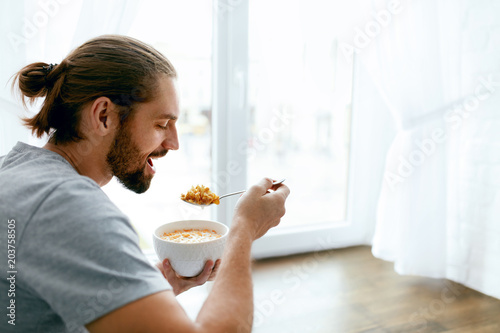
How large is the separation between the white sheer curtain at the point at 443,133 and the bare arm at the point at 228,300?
3.97 ft

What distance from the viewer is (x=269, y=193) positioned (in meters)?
Answer: 1.08

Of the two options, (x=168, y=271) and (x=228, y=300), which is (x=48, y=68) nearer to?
(x=168, y=271)

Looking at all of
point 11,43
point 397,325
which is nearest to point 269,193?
point 397,325

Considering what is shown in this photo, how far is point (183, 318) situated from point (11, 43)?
4.38 ft

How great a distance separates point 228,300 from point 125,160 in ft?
1.50

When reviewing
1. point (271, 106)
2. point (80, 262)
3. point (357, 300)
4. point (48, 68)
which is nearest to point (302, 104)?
point (271, 106)

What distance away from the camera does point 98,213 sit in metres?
0.70

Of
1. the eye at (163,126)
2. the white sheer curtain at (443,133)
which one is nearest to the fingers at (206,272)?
the eye at (163,126)

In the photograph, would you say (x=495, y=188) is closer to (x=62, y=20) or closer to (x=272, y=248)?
(x=272, y=248)

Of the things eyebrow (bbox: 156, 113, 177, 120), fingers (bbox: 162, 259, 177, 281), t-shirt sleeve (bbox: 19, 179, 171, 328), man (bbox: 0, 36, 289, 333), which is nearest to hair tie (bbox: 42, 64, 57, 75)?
man (bbox: 0, 36, 289, 333)

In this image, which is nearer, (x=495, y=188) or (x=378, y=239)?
(x=495, y=188)

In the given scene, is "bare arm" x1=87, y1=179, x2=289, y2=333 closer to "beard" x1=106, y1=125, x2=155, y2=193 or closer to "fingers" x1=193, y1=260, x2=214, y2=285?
"fingers" x1=193, y1=260, x2=214, y2=285

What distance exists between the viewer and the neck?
97 centimetres

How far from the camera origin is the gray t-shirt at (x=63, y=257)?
0.65 metres
